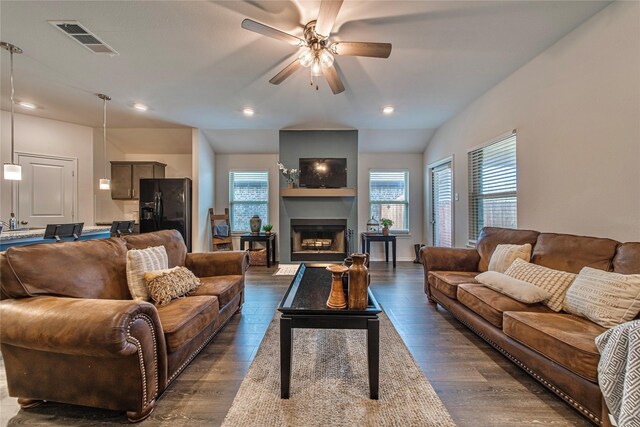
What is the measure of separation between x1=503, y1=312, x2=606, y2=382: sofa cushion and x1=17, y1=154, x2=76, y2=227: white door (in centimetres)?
681

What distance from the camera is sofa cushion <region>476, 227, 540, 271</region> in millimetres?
2552

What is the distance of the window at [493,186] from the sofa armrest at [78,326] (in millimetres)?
3816

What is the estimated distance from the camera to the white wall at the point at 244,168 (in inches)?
235

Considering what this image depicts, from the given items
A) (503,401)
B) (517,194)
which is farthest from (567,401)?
(517,194)

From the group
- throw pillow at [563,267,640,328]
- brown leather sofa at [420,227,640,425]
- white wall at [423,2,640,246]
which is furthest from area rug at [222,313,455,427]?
white wall at [423,2,640,246]

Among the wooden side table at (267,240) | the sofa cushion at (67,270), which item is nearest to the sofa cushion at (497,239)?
the sofa cushion at (67,270)

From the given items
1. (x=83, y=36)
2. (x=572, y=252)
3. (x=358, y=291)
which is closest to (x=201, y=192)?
(x=83, y=36)

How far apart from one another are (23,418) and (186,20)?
2913 millimetres

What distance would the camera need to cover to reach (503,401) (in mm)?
1555

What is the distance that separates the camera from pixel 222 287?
2.36 m

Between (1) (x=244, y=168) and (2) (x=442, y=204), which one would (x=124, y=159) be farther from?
(2) (x=442, y=204)

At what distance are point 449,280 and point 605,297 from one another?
1154mm

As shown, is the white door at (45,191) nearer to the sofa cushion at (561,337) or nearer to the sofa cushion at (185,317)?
the sofa cushion at (185,317)

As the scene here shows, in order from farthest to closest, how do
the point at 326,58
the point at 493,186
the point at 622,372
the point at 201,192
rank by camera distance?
1. the point at 201,192
2. the point at 493,186
3. the point at 326,58
4. the point at 622,372
